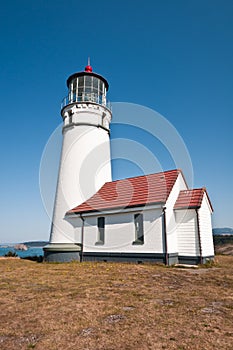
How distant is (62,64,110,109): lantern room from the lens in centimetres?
1939

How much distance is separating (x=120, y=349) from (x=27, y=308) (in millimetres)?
2913

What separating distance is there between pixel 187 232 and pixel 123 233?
3599 millimetres

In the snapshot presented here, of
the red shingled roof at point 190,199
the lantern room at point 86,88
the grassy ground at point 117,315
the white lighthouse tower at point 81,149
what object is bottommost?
the grassy ground at point 117,315

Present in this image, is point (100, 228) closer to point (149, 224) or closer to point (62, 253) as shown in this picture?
point (62, 253)

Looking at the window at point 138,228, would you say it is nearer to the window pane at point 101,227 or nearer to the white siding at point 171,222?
the white siding at point 171,222

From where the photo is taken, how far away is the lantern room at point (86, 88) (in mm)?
19391

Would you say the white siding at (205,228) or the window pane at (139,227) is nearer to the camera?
the white siding at (205,228)

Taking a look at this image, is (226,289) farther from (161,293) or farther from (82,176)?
(82,176)

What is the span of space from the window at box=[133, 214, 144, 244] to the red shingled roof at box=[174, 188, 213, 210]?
213 cm

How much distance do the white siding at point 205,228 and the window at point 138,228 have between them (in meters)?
3.21

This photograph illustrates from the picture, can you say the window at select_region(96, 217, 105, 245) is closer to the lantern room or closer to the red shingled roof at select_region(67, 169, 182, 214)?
the red shingled roof at select_region(67, 169, 182, 214)

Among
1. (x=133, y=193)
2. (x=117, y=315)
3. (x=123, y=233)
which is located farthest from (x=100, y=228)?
(x=117, y=315)

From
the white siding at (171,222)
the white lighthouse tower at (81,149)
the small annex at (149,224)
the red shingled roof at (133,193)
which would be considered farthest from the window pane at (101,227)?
the white siding at (171,222)

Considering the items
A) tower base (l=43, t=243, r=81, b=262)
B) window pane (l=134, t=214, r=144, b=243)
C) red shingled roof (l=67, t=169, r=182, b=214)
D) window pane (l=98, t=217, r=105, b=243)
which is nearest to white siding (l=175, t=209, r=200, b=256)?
red shingled roof (l=67, t=169, r=182, b=214)
